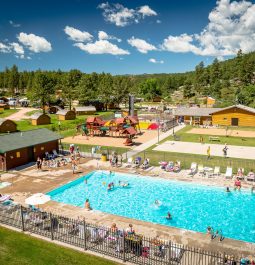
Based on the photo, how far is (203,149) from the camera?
1459 inches

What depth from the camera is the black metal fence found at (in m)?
12.7

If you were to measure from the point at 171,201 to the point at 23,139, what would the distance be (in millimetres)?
17910

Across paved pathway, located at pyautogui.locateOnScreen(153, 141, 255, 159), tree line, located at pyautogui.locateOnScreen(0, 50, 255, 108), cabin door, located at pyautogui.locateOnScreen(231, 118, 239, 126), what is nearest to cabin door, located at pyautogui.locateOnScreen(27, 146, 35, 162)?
paved pathway, located at pyautogui.locateOnScreen(153, 141, 255, 159)

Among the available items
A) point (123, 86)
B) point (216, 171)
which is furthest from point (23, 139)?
point (123, 86)

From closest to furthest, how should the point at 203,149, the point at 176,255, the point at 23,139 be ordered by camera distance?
the point at 176,255
the point at 23,139
the point at 203,149

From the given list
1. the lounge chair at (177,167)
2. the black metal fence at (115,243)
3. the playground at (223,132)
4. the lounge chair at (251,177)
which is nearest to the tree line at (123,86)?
the playground at (223,132)

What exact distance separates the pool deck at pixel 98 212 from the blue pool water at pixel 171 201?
3.40 ft

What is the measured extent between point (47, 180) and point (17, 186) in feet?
8.84

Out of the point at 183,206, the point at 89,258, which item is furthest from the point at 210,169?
the point at 89,258

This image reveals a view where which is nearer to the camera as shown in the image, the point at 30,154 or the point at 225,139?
the point at 30,154

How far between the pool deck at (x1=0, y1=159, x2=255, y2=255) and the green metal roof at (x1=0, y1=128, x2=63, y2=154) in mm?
2753

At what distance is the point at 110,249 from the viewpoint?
13.9 metres

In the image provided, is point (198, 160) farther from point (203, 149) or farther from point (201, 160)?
point (203, 149)

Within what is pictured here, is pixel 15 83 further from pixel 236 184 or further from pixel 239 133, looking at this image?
pixel 236 184
